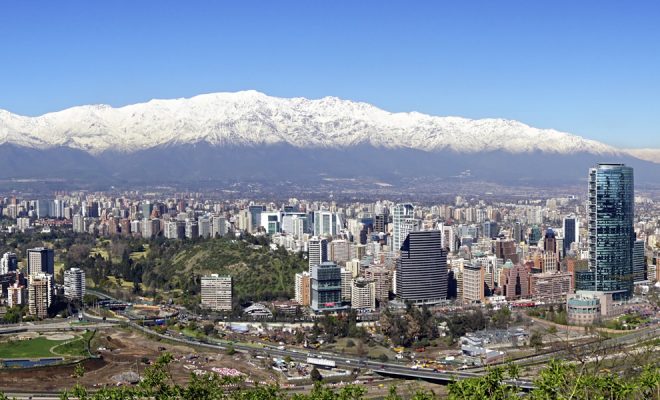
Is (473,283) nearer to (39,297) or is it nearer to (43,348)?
(43,348)

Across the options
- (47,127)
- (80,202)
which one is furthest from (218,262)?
(47,127)

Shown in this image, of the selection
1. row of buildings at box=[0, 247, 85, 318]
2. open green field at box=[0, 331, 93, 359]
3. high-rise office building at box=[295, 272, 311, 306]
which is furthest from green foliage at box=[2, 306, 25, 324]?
high-rise office building at box=[295, 272, 311, 306]

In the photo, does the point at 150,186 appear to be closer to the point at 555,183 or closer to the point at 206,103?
the point at 206,103

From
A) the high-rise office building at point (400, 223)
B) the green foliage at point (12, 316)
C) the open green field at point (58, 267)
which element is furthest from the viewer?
the open green field at point (58, 267)

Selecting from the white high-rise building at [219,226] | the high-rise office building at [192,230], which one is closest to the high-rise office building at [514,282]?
the high-rise office building at [192,230]

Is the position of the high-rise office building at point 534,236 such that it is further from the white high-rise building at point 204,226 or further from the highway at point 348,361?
the highway at point 348,361
